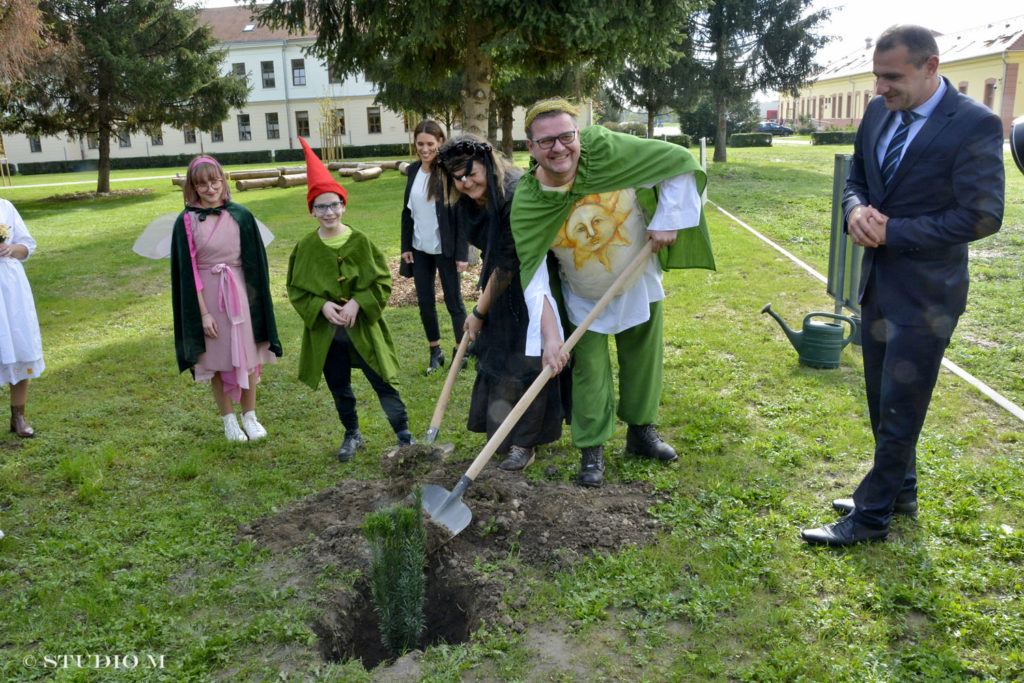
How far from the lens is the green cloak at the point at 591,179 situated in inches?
161

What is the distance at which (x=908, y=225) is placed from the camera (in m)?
3.31

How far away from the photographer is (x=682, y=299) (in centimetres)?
892

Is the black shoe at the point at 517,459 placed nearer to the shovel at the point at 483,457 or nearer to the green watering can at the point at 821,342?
the shovel at the point at 483,457

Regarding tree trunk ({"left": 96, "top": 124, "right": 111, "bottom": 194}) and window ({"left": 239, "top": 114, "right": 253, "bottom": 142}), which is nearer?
tree trunk ({"left": 96, "top": 124, "right": 111, "bottom": 194})

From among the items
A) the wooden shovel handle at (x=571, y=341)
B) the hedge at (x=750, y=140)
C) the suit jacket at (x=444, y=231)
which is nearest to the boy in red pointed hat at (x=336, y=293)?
the suit jacket at (x=444, y=231)

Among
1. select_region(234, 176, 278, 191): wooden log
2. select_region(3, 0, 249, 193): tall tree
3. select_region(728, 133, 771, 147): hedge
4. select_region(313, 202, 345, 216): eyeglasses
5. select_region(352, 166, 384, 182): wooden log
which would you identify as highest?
select_region(3, 0, 249, 193): tall tree

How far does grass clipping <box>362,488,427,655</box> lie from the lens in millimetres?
3111

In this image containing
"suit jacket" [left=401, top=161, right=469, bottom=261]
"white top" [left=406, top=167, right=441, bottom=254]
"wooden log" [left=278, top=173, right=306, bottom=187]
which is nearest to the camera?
"suit jacket" [left=401, top=161, right=469, bottom=261]

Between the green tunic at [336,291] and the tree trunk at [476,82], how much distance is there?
612 cm

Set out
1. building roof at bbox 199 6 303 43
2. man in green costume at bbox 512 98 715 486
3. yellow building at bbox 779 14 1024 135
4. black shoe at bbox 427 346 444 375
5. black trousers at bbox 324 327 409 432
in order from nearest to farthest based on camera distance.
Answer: man in green costume at bbox 512 98 715 486, black trousers at bbox 324 327 409 432, black shoe at bbox 427 346 444 375, yellow building at bbox 779 14 1024 135, building roof at bbox 199 6 303 43

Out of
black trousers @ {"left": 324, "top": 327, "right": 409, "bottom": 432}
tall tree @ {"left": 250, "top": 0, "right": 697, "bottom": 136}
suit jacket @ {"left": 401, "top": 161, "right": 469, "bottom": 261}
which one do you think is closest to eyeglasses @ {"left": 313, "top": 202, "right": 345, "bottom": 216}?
black trousers @ {"left": 324, "top": 327, "right": 409, "bottom": 432}

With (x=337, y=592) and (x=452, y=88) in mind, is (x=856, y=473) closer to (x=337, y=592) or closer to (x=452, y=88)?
(x=337, y=592)

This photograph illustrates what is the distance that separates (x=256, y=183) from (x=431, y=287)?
2143 cm

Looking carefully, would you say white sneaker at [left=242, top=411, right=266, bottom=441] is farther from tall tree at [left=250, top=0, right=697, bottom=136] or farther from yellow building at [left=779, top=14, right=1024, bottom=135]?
yellow building at [left=779, top=14, right=1024, bottom=135]
